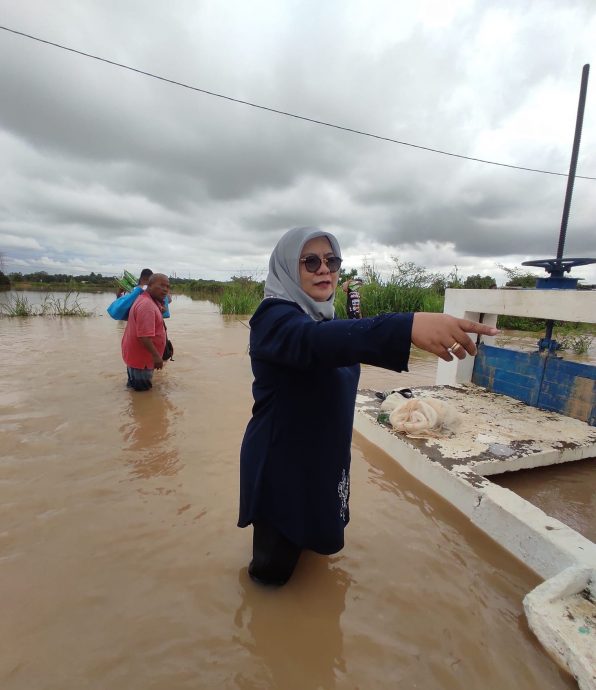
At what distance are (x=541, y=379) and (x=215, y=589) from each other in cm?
391

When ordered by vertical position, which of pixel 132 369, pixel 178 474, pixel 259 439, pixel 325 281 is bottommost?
pixel 178 474

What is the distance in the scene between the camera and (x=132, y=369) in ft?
16.5

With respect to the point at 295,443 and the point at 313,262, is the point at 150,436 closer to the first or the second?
the point at 295,443

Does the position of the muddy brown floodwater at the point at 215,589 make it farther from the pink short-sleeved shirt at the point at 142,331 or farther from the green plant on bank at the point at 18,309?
the green plant on bank at the point at 18,309

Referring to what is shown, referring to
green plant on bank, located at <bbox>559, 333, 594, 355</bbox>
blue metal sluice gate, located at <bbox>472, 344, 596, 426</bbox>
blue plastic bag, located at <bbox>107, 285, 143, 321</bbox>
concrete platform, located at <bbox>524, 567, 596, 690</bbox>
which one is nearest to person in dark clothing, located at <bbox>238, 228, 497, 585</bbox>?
concrete platform, located at <bbox>524, 567, 596, 690</bbox>

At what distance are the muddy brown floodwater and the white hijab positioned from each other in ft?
4.66

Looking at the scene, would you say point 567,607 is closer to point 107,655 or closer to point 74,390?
point 107,655

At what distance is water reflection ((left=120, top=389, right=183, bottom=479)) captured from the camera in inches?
122

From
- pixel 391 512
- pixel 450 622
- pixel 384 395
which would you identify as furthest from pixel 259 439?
pixel 384 395

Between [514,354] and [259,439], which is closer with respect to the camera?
[259,439]

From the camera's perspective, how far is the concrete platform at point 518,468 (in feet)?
5.24

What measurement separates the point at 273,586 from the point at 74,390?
14.4 ft

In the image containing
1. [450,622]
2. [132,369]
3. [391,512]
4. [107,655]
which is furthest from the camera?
[132,369]

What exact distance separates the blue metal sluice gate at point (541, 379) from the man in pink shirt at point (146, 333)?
4154mm
